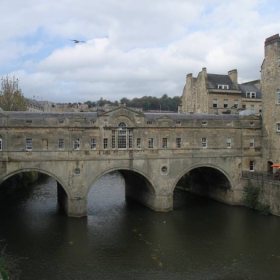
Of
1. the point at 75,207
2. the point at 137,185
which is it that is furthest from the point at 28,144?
the point at 137,185

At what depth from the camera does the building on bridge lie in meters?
34.9

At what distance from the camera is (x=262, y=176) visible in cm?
3969

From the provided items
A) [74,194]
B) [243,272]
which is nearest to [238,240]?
[243,272]

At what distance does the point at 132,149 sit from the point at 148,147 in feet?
5.86

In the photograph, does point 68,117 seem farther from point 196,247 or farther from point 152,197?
point 196,247

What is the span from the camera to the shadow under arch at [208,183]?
1626 inches

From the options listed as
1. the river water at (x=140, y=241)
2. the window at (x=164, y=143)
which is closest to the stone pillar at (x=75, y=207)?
the river water at (x=140, y=241)

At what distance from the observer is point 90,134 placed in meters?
36.4

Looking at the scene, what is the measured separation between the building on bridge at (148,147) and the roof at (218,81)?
14.3 meters

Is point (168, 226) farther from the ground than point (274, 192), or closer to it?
closer to it

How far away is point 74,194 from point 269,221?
754 inches

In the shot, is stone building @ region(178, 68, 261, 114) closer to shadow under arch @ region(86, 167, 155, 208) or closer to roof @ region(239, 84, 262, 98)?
roof @ region(239, 84, 262, 98)

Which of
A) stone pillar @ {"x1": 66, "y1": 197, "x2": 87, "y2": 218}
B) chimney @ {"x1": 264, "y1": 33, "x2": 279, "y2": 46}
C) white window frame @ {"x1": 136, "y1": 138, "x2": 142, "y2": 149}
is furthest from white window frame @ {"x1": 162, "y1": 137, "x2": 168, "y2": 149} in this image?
chimney @ {"x1": 264, "y1": 33, "x2": 279, "y2": 46}

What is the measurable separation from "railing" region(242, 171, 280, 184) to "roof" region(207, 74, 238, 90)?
19.1 m
